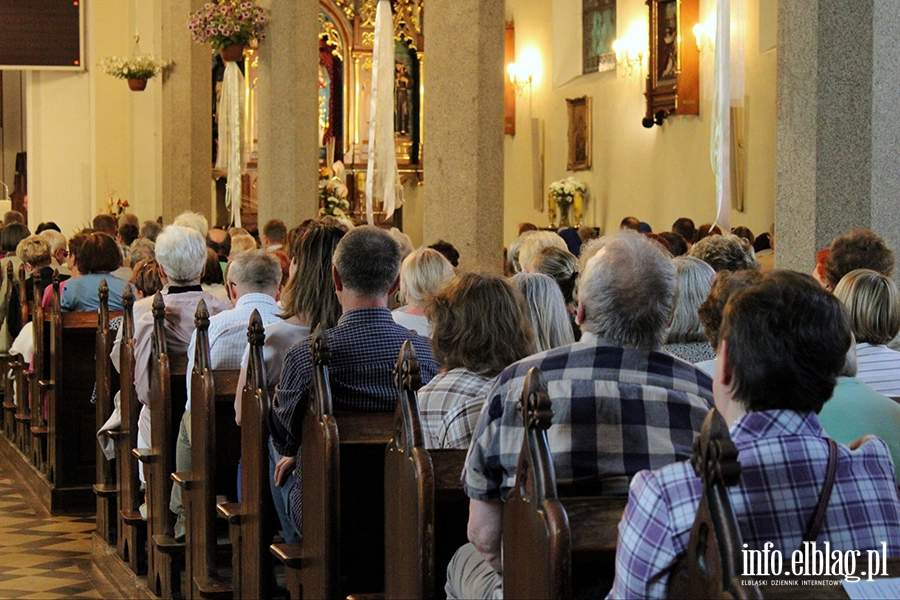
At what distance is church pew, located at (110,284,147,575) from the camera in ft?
18.3

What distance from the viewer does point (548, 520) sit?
7.42 feet

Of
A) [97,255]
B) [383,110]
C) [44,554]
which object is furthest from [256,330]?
[383,110]

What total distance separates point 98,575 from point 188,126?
875 centimetres

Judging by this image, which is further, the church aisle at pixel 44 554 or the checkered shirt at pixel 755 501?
the church aisle at pixel 44 554

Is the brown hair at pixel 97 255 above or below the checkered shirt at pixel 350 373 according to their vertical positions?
above

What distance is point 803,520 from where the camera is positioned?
201cm

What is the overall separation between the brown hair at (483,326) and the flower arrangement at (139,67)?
11686mm

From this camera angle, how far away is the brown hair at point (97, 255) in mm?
6957

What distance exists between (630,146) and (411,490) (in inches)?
419

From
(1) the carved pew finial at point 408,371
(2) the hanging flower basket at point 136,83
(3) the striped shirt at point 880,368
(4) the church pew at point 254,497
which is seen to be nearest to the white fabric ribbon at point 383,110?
(4) the church pew at point 254,497

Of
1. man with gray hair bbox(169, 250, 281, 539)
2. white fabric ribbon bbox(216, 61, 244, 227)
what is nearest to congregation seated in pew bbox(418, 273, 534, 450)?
man with gray hair bbox(169, 250, 281, 539)

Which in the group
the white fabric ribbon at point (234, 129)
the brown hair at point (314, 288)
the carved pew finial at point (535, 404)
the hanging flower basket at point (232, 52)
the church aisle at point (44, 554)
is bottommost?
the church aisle at point (44, 554)

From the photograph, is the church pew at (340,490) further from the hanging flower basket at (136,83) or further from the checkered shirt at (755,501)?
the hanging flower basket at (136,83)

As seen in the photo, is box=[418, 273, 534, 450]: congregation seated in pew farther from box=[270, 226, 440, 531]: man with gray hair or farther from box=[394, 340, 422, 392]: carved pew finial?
box=[270, 226, 440, 531]: man with gray hair
